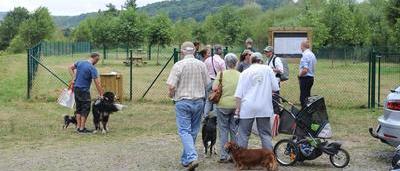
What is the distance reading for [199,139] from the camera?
38.4 feet

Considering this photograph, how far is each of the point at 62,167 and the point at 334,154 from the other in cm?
407

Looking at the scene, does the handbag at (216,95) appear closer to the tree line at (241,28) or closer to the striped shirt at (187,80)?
the striped shirt at (187,80)

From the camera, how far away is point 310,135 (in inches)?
352

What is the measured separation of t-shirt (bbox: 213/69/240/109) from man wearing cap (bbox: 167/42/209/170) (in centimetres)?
41

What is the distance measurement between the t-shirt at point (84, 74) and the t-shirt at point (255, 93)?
4455mm

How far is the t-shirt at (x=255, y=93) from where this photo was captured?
8477 mm

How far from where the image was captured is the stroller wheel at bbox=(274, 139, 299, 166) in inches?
356

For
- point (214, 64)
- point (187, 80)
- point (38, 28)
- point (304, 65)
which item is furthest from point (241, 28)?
point (187, 80)

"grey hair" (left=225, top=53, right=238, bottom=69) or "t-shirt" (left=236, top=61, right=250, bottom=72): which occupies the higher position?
"grey hair" (left=225, top=53, right=238, bottom=69)

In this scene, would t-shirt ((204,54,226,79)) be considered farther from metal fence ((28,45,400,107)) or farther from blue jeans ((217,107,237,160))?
metal fence ((28,45,400,107))

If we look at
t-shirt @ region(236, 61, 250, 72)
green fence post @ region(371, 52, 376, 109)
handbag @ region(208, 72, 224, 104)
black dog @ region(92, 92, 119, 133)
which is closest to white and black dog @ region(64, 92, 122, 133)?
black dog @ region(92, 92, 119, 133)

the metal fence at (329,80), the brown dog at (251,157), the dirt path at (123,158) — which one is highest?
the metal fence at (329,80)

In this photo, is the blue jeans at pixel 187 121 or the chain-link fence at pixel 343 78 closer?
the blue jeans at pixel 187 121

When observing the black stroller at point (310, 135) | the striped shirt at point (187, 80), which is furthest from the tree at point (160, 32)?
the striped shirt at point (187, 80)
